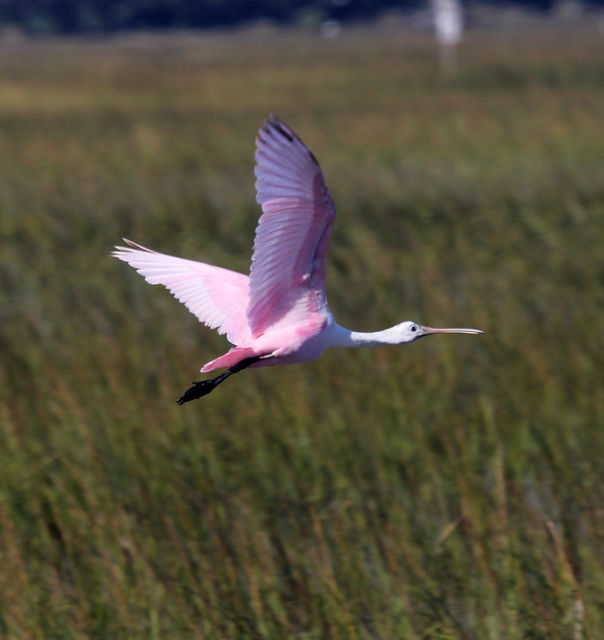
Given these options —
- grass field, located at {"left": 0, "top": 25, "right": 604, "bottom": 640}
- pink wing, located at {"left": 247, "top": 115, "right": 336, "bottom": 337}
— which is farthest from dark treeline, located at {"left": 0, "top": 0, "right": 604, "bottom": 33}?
pink wing, located at {"left": 247, "top": 115, "right": 336, "bottom": 337}

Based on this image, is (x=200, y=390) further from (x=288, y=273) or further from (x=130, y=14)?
(x=130, y=14)

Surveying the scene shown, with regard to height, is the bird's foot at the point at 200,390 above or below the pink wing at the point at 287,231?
below

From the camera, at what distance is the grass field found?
3252 millimetres

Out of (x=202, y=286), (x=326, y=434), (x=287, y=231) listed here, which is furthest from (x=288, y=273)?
(x=326, y=434)

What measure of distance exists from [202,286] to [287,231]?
52 cm

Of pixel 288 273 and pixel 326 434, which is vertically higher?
pixel 288 273

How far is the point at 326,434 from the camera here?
4.32m

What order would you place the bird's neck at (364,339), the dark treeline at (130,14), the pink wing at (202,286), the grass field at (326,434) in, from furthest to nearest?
the dark treeline at (130,14), the grass field at (326,434), the pink wing at (202,286), the bird's neck at (364,339)

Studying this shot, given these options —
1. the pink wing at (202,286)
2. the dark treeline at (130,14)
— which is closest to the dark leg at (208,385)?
the pink wing at (202,286)

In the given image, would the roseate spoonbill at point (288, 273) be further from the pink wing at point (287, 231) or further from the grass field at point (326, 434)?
the grass field at point (326, 434)

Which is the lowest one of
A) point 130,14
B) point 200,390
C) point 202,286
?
point 200,390

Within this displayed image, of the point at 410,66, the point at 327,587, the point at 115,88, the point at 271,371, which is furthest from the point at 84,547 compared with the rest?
the point at 410,66

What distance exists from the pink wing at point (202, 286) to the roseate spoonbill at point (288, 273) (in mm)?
217

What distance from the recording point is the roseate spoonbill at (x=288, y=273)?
6.53ft
